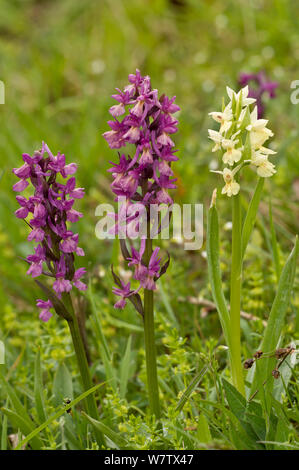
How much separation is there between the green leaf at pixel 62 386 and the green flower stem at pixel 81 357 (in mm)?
275

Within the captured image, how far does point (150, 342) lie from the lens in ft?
6.39

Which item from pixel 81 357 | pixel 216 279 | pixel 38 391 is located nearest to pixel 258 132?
pixel 216 279

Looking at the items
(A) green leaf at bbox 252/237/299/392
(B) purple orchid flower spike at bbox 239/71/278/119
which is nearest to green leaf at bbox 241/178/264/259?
(A) green leaf at bbox 252/237/299/392

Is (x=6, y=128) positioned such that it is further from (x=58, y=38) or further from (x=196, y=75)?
(x=58, y=38)

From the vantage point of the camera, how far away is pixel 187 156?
13.5ft

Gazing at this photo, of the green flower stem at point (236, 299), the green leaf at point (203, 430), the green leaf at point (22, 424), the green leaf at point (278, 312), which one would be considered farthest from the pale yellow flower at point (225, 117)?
the green leaf at point (22, 424)

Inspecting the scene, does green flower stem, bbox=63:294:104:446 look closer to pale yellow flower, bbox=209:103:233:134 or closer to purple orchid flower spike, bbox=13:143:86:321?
purple orchid flower spike, bbox=13:143:86:321

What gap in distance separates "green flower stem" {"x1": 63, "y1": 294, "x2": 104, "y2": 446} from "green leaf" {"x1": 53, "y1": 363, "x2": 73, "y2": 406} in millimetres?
275

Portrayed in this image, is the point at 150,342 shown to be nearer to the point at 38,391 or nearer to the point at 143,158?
the point at 38,391

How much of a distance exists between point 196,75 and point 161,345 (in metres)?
2.92

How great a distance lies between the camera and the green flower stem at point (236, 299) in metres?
1.91

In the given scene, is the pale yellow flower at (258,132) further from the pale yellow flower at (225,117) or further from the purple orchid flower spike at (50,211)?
the purple orchid flower spike at (50,211)

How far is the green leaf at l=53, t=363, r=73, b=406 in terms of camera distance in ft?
7.63

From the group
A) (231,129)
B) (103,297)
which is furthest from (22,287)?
(231,129)
